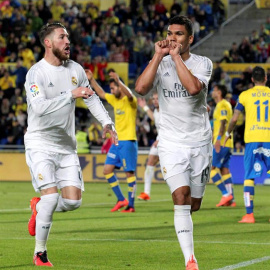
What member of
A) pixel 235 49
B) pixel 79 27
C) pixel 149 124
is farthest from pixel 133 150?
pixel 79 27

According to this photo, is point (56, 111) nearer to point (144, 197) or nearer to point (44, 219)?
point (44, 219)

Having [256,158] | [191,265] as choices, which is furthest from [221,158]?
[191,265]

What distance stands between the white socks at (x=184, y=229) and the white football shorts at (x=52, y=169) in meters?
1.50

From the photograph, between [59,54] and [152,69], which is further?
[59,54]

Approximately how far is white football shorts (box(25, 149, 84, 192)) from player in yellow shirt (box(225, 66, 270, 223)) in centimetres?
450

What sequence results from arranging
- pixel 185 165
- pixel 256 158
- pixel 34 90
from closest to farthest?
pixel 185 165 < pixel 34 90 < pixel 256 158

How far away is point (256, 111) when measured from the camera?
13086 millimetres

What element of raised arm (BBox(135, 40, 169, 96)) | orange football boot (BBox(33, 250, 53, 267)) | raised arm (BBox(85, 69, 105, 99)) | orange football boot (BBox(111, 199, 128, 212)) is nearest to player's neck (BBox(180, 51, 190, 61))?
raised arm (BBox(135, 40, 169, 96))

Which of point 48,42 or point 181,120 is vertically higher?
point 48,42

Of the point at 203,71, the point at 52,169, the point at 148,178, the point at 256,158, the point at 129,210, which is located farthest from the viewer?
the point at 148,178

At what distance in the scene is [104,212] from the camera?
15062 mm

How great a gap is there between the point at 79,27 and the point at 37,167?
24076mm

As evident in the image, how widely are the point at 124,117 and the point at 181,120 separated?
24.8 feet

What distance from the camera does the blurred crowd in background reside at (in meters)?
28.2
